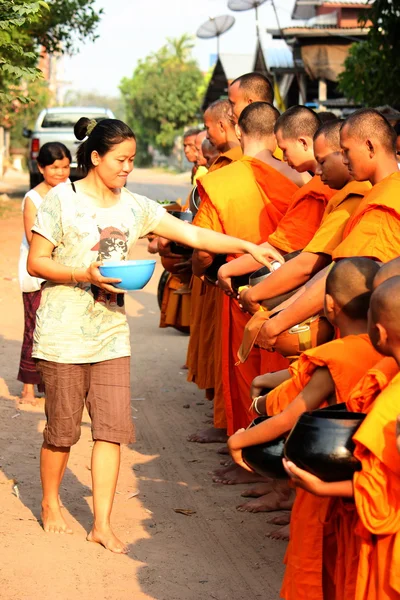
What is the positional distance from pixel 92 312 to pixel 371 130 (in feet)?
5.16

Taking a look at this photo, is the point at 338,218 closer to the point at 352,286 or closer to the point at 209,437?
the point at 352,286

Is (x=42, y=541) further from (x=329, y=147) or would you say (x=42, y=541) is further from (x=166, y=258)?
(x=166, y=258)

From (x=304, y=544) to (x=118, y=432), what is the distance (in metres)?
1.55

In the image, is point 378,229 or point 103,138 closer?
point 378,229

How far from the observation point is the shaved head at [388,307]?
2.86 metres

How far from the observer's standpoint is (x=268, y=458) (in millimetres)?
3418

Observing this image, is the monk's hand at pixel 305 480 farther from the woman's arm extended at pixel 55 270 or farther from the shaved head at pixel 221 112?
the shaved head at pixel 221 112

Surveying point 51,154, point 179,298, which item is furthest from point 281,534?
point 179,298

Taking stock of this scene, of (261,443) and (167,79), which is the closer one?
(261,443)

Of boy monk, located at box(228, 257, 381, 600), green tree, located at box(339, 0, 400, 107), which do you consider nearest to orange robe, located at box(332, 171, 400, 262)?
boy monk, located at box(228, 257, 381, 600)

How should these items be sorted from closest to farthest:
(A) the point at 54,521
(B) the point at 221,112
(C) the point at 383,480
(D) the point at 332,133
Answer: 1. (C) the point at 383,480
2. (D) the point at 332,133
3. (A) the point at 54,521
4. (B) the point at 221,112

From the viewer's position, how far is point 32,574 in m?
4.39

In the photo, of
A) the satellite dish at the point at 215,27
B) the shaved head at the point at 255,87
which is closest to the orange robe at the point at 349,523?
the shaved head at the point at 255,87

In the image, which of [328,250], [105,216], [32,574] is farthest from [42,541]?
[328,250]
